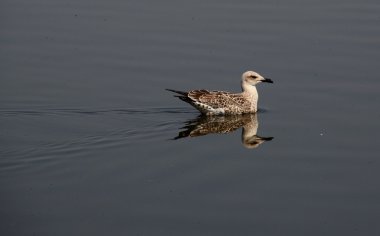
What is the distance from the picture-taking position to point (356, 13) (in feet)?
75.8

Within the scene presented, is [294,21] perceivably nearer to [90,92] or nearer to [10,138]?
[90,92]

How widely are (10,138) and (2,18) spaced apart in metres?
8.17

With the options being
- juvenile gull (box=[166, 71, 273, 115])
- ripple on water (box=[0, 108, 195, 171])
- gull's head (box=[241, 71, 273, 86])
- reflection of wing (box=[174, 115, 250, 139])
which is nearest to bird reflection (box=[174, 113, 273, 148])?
reflection of wing (box=[174, 115, 250, 139])

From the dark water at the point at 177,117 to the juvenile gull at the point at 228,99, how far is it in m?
0.27

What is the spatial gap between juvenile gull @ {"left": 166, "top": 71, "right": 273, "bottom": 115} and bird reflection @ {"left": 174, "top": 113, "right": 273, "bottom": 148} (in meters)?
0.13

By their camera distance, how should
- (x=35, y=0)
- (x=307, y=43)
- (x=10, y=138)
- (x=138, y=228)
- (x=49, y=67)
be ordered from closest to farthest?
(x=138, y=228)
(x=10, y=138)
(x=49, y=67)
(x=307, y=43)
(x=35, y=0)

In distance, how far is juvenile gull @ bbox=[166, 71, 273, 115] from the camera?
17891mm

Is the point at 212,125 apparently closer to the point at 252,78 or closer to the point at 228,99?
the point at 228,99

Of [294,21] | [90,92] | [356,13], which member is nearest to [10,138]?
[90,92]

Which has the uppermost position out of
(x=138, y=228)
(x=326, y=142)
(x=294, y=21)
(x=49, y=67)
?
(x=294, y=21)

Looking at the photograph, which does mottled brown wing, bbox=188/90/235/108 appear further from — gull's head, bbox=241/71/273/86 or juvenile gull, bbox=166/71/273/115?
gull's head, bbox=241/71/273/86

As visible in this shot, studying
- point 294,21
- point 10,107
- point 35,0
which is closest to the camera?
point 10,107

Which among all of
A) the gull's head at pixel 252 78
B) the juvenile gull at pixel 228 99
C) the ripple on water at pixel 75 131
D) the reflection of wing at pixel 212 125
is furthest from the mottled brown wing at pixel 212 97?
the gull's head at pixel 252 78

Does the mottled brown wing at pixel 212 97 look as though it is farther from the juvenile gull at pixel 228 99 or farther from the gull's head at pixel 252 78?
the gull's head at pixel 252 78
